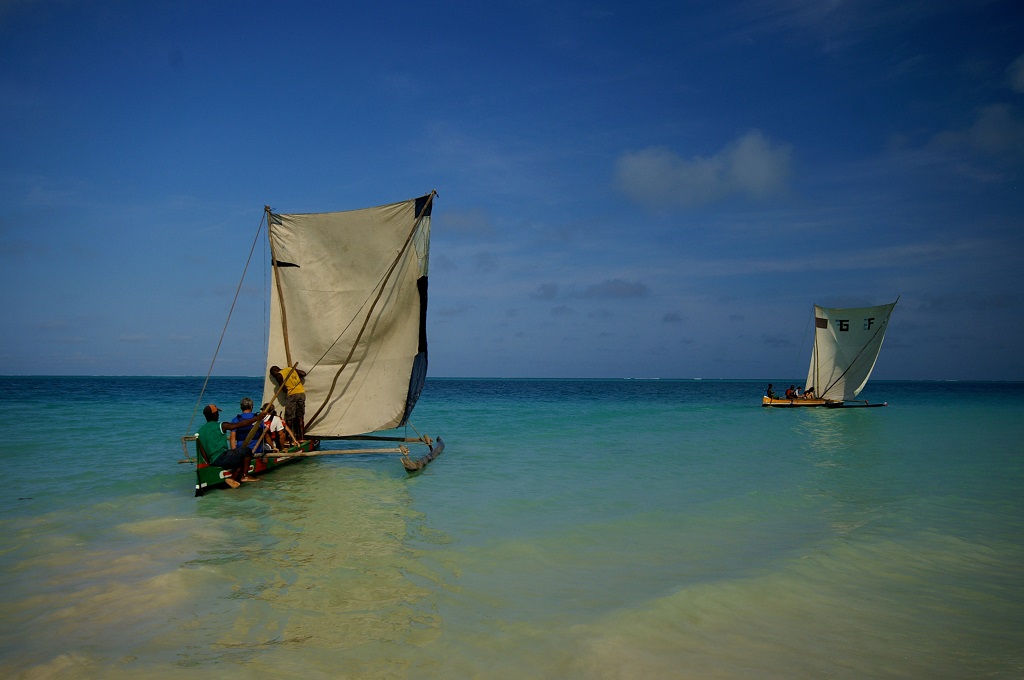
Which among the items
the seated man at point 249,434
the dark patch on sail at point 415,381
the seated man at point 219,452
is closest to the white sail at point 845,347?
the dark patch on sail at point 415,381

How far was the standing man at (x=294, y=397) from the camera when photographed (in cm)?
1186

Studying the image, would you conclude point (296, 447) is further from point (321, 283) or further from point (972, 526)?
point (972, 526)

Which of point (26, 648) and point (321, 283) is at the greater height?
point (321, 283)

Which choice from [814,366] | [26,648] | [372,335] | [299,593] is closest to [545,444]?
[372,335]

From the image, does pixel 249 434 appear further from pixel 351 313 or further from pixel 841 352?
pixel 841 352

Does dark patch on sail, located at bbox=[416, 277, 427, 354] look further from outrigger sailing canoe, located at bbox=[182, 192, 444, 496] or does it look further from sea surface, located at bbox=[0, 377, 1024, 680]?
sea surface, located at bbox=[0, 377, 1024, 680]

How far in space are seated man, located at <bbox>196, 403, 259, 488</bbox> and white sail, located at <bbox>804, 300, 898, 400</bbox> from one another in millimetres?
31006

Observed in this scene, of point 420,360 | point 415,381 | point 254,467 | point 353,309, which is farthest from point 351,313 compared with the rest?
point 254,467

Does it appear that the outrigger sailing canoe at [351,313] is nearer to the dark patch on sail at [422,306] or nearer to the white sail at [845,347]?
the dark patch on sail at [422,306]

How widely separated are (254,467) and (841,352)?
1253 inches

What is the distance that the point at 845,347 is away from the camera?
107ft

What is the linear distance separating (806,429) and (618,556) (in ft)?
64.0

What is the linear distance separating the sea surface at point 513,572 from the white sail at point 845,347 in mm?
20260

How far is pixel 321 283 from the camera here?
470 inches
